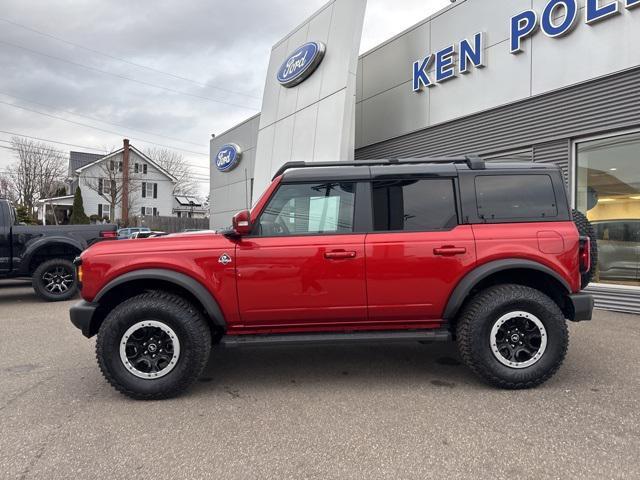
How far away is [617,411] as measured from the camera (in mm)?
3211

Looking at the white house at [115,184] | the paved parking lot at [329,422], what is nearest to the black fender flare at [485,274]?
the paved parking lot at [329,422]

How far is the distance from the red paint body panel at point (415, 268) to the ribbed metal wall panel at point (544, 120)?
485 centimetres

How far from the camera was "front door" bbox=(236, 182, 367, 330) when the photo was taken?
3611mm

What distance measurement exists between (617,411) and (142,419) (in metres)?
3.51

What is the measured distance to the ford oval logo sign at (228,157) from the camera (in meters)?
18.3

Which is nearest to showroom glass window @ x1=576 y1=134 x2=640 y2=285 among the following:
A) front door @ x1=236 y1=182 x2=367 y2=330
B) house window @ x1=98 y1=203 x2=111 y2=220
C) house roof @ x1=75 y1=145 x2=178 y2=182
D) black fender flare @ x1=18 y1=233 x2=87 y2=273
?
front door @ x1=236 y1=182 x2=367 y2=330

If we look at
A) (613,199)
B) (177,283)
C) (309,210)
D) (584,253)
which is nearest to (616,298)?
(613,199)

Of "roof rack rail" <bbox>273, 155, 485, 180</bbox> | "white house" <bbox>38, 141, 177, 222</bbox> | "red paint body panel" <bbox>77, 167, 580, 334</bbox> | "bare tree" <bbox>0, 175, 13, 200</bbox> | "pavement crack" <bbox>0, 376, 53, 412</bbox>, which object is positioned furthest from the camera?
"bare tree" <bbox>0, 175, 13, 200</bbox>

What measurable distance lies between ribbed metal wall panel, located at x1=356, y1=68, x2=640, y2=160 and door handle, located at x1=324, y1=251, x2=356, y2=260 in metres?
5.59

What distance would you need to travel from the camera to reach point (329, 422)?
311 centimetres

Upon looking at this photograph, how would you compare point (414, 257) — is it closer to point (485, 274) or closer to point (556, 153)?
point (485, 274)

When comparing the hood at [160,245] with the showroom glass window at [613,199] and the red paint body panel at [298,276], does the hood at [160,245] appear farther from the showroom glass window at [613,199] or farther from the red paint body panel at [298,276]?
the showroom glass window at [613,199]

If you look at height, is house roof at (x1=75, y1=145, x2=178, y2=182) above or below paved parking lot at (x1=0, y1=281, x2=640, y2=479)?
above

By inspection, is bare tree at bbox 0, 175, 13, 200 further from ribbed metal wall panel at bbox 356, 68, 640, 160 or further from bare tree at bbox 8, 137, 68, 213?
ribbed metal wall panel at bbox 356, 68, 640, 160
